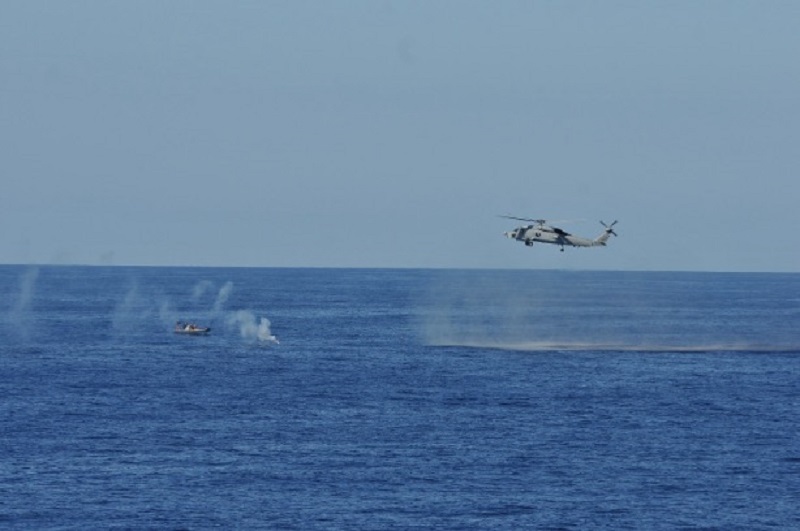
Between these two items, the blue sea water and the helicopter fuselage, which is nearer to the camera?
the blue sea water

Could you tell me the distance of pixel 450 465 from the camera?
103m

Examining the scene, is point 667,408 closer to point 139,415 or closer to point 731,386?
point 731,386

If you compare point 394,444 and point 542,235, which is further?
point 542,235

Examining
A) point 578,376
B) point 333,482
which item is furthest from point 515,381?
point 333,482

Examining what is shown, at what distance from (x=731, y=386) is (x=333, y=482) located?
2670 inches

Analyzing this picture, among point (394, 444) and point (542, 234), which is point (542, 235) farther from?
point (394, 444)

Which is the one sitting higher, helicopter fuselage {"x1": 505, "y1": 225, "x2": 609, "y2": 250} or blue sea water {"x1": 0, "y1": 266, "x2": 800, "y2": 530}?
helicopter fuselage {"x1": 505, "y1": 225, "x2": 609, "y2": 250}

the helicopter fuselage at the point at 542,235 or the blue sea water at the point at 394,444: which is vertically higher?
the helicopter fuselage at the point at 542,235

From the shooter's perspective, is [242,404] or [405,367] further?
[405,367]

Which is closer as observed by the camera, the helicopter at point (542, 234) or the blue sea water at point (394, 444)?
the blue sea water at point (394, 444)

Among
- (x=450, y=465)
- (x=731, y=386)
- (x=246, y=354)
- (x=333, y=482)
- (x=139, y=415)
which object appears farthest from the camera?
(x=246, y=354)

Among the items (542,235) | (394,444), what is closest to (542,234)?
(542,235)

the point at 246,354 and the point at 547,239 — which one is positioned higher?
the point at 547,239

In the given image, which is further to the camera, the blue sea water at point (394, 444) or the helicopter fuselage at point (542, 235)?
the helicopter fuselage at point (542, 235)
